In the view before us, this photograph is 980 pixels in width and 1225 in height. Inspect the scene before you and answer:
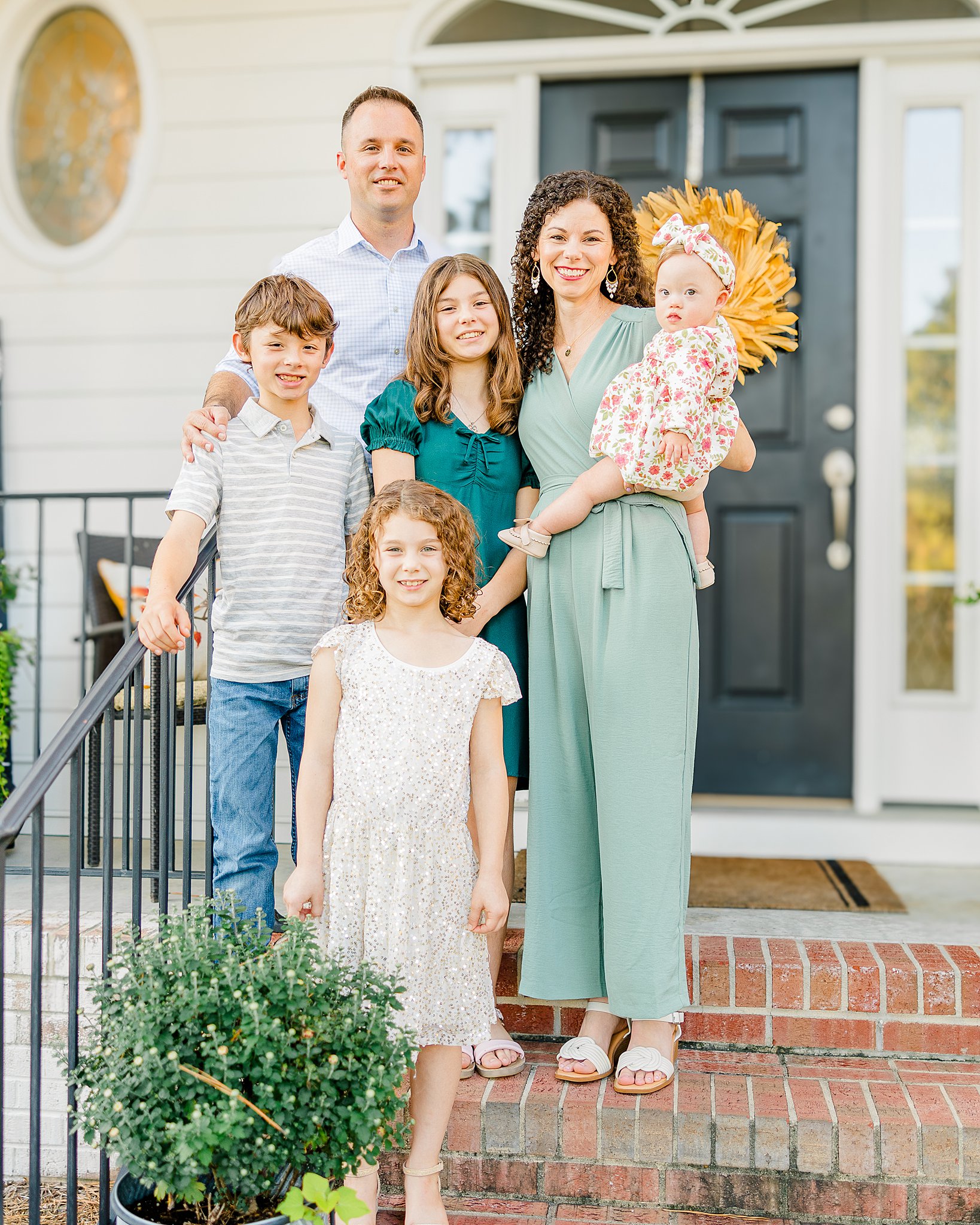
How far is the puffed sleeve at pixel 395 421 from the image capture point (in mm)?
2051

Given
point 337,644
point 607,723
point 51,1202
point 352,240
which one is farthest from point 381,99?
point 51,1202

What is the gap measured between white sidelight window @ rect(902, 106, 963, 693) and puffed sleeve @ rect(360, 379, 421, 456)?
2111mm

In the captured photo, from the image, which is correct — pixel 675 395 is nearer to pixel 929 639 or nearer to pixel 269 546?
pixel 269 546

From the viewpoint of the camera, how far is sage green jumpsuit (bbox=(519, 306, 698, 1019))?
2.00 metres

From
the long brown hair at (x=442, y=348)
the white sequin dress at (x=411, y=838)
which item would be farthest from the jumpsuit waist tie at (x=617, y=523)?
the white sequin dress at (x=411, y=838)

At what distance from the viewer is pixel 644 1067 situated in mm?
2059

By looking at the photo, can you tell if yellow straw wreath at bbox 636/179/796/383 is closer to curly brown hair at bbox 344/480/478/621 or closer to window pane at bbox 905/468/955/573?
curly brown hair at bbox 344/480/478/621

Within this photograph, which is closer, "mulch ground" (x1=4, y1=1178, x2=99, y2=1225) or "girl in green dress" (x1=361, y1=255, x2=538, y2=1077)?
"girl in green dress" (x1=361, y1=255, x2=538, y2=1077)

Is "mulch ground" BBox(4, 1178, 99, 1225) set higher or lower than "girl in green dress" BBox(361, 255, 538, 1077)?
lower

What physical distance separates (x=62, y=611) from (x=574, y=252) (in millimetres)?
2607

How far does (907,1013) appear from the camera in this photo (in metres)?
2.28

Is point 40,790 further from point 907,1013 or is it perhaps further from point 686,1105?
point 907,1013

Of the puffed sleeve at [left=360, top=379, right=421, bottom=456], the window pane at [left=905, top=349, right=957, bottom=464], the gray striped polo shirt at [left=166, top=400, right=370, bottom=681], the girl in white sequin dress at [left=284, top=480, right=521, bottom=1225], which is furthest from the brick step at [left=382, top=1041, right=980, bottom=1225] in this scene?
the window pane at [left=905, top=349, right=957, bottom=464]

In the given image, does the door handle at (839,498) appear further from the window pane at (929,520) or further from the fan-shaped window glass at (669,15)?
the fan-shaped window glass at (669,15)
